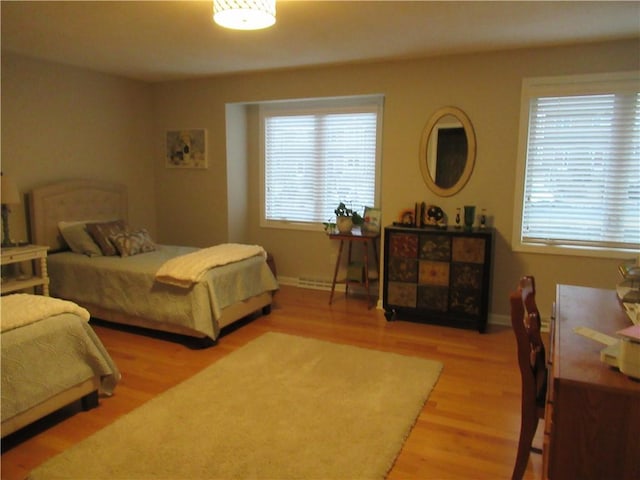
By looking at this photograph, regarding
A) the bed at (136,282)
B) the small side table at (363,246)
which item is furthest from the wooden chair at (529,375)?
the small side table at (363,246)

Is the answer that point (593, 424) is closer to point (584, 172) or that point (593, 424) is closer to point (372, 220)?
point (584, 172)

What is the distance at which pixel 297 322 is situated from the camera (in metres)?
4.30

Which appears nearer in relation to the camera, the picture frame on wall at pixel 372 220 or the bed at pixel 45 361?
the bed at pixel 45 361

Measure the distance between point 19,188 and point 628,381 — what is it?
15.8 feet

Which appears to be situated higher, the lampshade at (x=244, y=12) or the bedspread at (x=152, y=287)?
the lampshade at (x=244, y=12)

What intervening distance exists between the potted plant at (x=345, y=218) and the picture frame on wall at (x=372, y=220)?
0.07m

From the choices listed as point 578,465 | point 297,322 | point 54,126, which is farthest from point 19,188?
→ point 578,465

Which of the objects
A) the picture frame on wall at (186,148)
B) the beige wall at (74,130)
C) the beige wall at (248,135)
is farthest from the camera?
the picture frame on wall at (186,148)

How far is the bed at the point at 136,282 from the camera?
11.8ft

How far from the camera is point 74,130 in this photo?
4.74 metres

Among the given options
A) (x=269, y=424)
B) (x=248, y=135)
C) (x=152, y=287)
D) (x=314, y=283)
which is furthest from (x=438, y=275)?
(x=248, y=135)

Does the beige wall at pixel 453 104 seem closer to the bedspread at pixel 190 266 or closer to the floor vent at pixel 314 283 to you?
the floor vent at pixel 314 283

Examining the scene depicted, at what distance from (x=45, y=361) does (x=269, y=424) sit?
4.03ft

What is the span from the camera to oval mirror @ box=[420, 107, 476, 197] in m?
4.22
